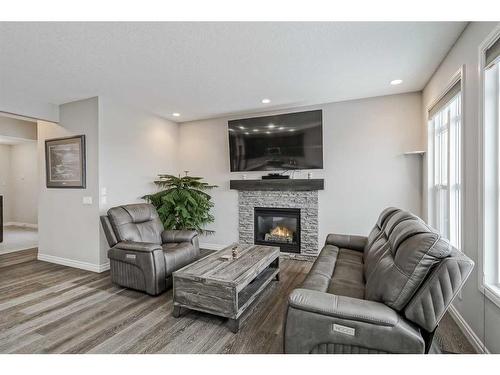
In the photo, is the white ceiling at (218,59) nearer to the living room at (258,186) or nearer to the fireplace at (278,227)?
the living room at (258,186)

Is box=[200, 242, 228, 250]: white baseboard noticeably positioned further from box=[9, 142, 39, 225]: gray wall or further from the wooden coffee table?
box=[9, 142, 39, 225]: gray wall

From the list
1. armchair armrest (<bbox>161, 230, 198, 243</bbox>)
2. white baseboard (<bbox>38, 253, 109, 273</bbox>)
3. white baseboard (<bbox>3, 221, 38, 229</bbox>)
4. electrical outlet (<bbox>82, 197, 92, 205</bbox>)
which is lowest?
white baseboard (<bbox>38, 253, 109, 273</bbox>)

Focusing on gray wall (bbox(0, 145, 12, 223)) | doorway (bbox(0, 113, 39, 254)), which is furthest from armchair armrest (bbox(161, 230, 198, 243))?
gray wall (bbox(0, 145, 12, 223))

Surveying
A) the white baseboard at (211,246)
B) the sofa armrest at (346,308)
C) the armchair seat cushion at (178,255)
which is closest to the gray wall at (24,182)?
the white baseboard at (211,246)

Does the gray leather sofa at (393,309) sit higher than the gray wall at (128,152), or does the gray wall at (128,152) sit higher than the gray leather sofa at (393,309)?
the gray wall at (128,152)

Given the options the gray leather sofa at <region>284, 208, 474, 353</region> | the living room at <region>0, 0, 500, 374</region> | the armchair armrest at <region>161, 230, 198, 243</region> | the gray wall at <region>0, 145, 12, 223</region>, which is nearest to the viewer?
the gray leather sofa at <region>284, 208, 474, 353</region>

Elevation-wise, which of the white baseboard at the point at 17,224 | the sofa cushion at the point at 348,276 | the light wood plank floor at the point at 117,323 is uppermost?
the sofa cushion at the point at 348,276

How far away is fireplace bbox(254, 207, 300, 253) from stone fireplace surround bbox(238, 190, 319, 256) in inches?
2.9

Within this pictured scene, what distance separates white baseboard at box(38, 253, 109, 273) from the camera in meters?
3.49

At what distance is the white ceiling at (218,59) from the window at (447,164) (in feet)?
1.57

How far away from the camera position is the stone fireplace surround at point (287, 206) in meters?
4.01
